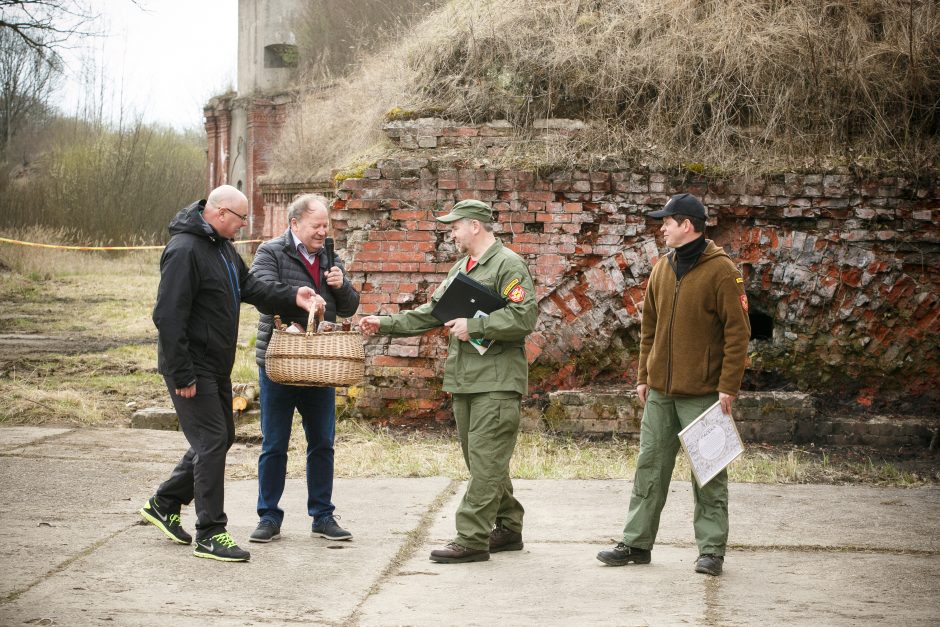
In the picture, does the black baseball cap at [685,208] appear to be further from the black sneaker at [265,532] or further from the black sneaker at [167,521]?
the black sneaker at [167,521]

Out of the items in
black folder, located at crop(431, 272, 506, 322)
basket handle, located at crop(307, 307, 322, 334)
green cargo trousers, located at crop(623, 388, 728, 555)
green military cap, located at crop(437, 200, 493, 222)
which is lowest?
green cargo trousers, located at crop(623, 388, 728, 555)

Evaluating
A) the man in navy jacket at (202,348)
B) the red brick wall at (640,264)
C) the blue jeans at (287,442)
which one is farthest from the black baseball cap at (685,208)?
the red brick wall at (640,264)

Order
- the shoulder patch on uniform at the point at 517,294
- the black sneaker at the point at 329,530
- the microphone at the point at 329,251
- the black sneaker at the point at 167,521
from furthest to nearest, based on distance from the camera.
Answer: the microphone at the point at 329,251
the black sneaker at the point at 329,530
the black sneaker at the point at 167,521
the shoulder patch on uniform at the point at 517,294

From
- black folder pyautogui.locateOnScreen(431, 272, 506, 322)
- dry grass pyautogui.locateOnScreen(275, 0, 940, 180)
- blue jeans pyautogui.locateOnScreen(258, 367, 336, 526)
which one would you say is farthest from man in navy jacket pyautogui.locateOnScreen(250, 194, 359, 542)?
dry grass pyautogui.locateOnScreen(275, 0, 940, 180)

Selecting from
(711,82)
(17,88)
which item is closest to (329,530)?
(711,82)

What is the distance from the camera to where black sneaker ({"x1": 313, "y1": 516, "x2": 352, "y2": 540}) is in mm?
5203

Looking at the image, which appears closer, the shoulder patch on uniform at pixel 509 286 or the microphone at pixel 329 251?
the shoulder patch on uniform at pixel 509 286

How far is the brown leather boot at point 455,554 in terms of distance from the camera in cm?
483

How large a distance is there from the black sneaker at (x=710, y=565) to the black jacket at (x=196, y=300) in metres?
2.56

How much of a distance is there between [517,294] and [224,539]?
1.92 m

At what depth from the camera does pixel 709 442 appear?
4641 mm

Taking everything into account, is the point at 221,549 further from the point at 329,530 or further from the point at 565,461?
the point at 565,461

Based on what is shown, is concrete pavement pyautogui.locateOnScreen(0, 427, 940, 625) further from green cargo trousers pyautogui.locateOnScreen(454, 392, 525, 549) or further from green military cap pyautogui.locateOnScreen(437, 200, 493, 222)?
green military cap pyautogui.locateOnScreen(437, 200, 493, 222)

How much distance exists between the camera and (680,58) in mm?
8539
